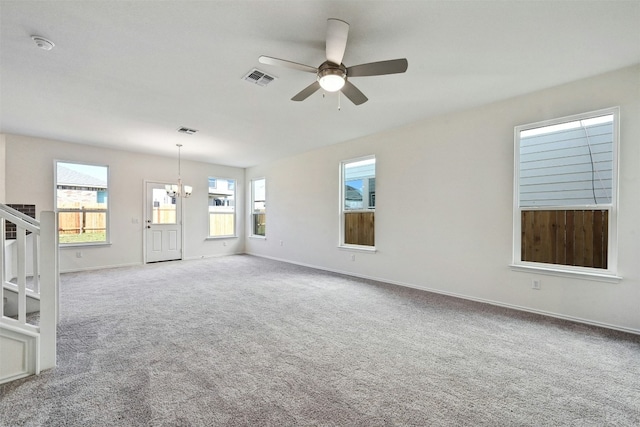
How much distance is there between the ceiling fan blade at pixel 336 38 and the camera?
1.93m

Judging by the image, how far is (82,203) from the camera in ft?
19.2

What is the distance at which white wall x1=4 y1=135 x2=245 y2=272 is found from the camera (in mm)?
5191

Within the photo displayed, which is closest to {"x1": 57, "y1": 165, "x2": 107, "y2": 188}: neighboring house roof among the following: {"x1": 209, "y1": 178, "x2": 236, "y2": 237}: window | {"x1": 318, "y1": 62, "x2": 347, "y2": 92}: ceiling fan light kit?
{"x1": 209, "y1": 178, "x2": 236, "y2": 237}: window

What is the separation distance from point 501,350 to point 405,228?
94.2 inches

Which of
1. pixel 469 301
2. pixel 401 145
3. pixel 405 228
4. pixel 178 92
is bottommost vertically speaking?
pixel 469 301

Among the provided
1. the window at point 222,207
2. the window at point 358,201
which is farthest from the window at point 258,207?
the window at point 358,201

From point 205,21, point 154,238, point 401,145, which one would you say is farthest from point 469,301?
point 154,238

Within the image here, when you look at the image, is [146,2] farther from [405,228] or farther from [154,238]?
[154,238]

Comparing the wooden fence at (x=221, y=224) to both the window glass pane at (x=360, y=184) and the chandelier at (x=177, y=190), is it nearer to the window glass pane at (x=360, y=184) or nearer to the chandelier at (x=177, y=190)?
the chandelier at (x=177, y=190)

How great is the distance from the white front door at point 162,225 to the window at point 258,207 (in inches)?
78.8

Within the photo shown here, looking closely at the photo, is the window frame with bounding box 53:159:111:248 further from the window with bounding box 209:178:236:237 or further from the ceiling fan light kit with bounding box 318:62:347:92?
the ceiling fan light kit with bounding box 318:62:347:92

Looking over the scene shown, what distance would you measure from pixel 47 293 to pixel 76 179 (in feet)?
16.2

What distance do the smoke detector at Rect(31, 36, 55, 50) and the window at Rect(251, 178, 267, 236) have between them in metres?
5.53

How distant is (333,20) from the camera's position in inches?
74.5
